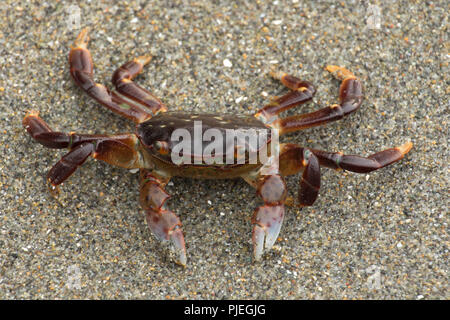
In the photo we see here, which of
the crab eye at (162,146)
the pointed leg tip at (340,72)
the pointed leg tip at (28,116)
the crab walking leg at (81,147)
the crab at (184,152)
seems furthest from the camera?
the pointed leg tip at (340,72)

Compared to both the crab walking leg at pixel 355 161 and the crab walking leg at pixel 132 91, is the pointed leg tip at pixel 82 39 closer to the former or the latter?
the crab walking leg at pixel 132 91

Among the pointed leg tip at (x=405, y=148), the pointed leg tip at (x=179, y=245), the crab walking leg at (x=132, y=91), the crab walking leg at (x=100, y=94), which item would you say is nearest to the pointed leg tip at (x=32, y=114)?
the crab walking leg at (x=100, y=94)

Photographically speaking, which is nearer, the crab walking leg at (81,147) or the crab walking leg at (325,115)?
the crab walking leg at (81,147)

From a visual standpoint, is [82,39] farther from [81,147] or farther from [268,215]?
[268,215]

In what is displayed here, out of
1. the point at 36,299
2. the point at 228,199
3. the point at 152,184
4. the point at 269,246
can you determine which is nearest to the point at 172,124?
the point at 152,184

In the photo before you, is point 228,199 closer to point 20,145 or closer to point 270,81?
point 270,81

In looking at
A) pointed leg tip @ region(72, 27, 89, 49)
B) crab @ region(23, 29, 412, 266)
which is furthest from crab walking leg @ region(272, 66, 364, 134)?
pointed leg tip @ region(72, 27, 89, 49)

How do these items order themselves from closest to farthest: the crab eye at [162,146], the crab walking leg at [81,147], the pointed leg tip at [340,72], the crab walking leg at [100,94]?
the crab eye at [162,146], the crab walking leg at [81,147], the crab walking leg at [100,94], the pointed leg tip at [340,72]

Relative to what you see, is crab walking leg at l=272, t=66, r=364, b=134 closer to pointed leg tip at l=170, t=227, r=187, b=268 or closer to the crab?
the crab
